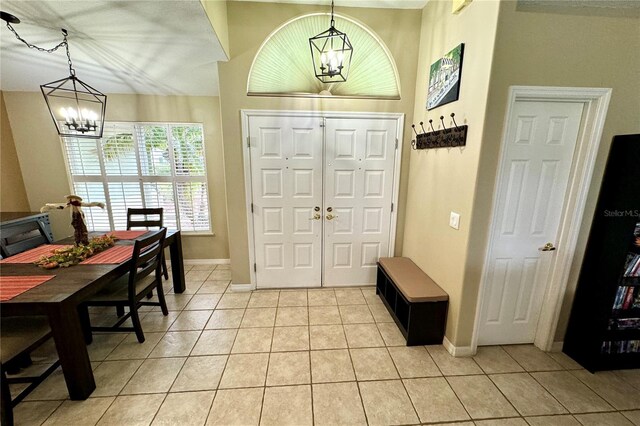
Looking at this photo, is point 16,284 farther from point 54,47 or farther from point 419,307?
point 419,307

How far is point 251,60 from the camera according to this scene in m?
2.57

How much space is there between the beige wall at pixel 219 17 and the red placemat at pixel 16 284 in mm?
2338

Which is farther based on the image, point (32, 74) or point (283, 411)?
point (32, 74)

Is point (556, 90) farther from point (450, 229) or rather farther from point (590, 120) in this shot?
point (450, 229)

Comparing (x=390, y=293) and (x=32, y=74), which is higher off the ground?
(x=32, y=74)

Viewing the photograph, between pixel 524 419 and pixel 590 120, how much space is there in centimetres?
213

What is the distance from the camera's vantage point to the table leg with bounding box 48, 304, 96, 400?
1.51 meters

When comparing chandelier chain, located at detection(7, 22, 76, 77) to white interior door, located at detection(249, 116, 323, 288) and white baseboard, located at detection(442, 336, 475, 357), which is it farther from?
white baseboard, located at detection(442, 336, 475, 357)

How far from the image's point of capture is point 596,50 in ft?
5.41

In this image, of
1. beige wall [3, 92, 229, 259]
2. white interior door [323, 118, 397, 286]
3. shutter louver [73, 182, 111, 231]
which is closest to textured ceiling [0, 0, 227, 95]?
beige wall [3, 92, 229, 259]

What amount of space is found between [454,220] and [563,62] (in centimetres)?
129

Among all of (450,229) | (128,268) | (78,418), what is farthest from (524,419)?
(128,268)

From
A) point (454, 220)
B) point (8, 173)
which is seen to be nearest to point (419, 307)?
point (454, 220)

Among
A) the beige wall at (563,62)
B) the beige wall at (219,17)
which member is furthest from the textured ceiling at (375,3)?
the beige wall at (563,62)
